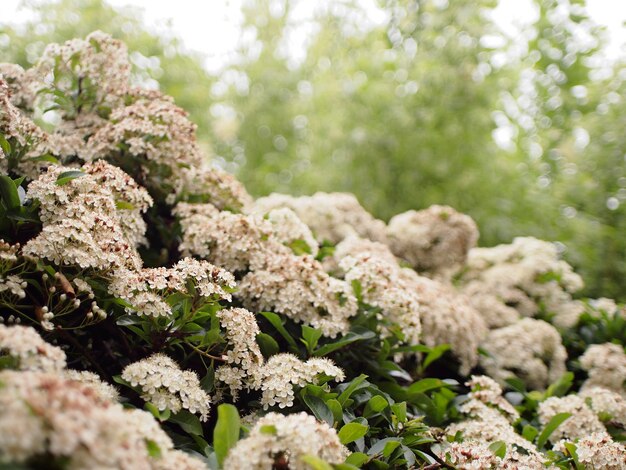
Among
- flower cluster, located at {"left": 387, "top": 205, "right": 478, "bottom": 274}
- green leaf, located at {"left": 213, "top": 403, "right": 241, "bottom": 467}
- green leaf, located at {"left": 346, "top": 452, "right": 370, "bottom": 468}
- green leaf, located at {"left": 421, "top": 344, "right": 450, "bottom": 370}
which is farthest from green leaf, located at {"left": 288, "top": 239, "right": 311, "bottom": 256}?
flower cluster, located at {"left": 387, "top": 205, "right": 478, "bottom": 274}

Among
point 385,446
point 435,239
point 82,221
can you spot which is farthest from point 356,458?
point 435,239

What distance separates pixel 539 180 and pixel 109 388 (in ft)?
21.6

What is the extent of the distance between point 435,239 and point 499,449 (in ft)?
7.25

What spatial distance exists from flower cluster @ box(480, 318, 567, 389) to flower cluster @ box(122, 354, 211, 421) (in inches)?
80.1

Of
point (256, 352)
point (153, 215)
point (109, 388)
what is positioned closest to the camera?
point (109, 388)

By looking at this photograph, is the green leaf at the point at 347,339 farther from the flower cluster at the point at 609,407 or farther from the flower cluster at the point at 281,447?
Result: the flower cluster at the point at 609,407

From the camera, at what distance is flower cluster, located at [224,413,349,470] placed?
1380 millimetres

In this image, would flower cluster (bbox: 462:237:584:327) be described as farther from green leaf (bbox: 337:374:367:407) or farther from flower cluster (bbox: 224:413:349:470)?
flower cluster (bbox: 224:413:349:470)

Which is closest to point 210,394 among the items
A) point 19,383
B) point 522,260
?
point 19,383

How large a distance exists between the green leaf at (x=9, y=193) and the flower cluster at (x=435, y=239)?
8.96ft

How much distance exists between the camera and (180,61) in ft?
34.5

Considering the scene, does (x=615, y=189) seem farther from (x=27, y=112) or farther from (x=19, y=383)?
(x=19, y=383)

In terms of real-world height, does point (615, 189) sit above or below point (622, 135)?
below

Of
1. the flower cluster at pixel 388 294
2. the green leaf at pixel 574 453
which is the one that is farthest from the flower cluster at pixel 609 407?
the flower cluster at pixel 388 294
